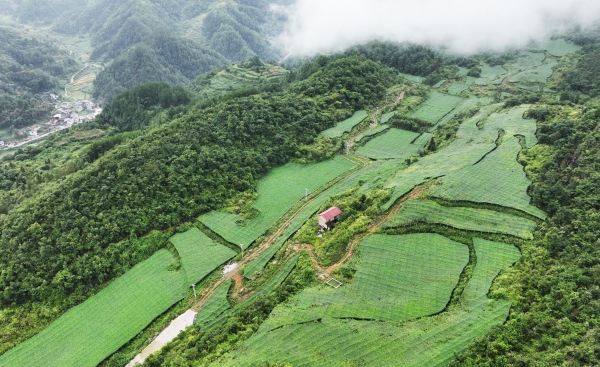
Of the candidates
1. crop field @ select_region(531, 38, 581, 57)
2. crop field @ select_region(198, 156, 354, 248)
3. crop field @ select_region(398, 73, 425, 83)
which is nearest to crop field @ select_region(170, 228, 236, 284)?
crop field @ select_region(198, 156, 354, 248)

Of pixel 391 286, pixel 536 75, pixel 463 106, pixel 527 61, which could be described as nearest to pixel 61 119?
pixel 463 106

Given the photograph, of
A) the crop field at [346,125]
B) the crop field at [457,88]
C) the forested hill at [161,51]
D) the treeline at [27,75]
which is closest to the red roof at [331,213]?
the crop field at [346,125]

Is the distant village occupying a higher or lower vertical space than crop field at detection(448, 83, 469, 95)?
lower

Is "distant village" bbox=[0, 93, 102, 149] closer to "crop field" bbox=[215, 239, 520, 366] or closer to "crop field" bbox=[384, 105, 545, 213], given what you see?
"crop field" bbox=[384, 105, 545, 213]

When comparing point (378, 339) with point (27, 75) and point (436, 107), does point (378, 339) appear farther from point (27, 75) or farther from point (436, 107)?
point (27, 75)

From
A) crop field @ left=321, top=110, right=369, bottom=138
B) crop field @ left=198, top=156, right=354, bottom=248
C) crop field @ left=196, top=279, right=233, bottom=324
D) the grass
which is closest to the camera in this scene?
crop field @ left=196, top=279, right=233, bottom=324

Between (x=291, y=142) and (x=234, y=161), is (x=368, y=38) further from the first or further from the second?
(x=234, y=161)
